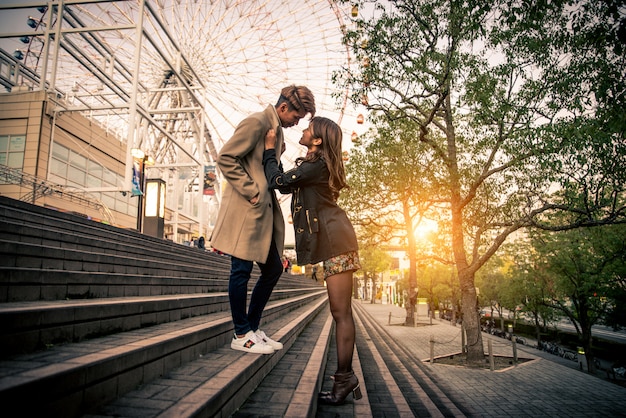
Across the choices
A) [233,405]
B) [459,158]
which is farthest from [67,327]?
[459,158]

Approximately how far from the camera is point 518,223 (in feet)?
40.4

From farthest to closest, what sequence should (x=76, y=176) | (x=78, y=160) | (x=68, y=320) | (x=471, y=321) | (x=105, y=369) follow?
(x=78, y=160)
(x=76, y=176)
(x=471, y=321)
(x=68, y=320)
(x=105, y=369)

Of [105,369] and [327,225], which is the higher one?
[327,225]

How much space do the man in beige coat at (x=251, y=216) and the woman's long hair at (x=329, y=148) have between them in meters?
0.29

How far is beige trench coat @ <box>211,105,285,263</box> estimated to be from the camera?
110 inches

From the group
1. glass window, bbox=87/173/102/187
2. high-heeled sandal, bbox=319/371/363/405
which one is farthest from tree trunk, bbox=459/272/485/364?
glass window, bbox=87/173/102/187

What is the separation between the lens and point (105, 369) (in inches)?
69.2

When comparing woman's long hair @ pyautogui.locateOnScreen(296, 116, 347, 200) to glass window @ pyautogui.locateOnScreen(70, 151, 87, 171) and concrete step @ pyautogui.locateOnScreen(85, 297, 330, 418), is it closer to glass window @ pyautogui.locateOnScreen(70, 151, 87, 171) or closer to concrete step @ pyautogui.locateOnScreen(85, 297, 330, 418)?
concrete step @ pyautogui.locateOnScreen(85, 297, 330, 418)

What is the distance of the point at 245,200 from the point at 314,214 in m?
0.57

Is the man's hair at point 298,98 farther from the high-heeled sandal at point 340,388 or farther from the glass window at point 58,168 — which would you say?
the glass window at point 58,168

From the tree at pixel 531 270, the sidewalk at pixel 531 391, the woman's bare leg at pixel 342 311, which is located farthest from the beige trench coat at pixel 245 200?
the tree at pixel 531 270

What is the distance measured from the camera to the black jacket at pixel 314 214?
9.14 feet

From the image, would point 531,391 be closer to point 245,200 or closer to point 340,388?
point 340,388

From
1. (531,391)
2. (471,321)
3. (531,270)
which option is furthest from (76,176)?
(531,270)
